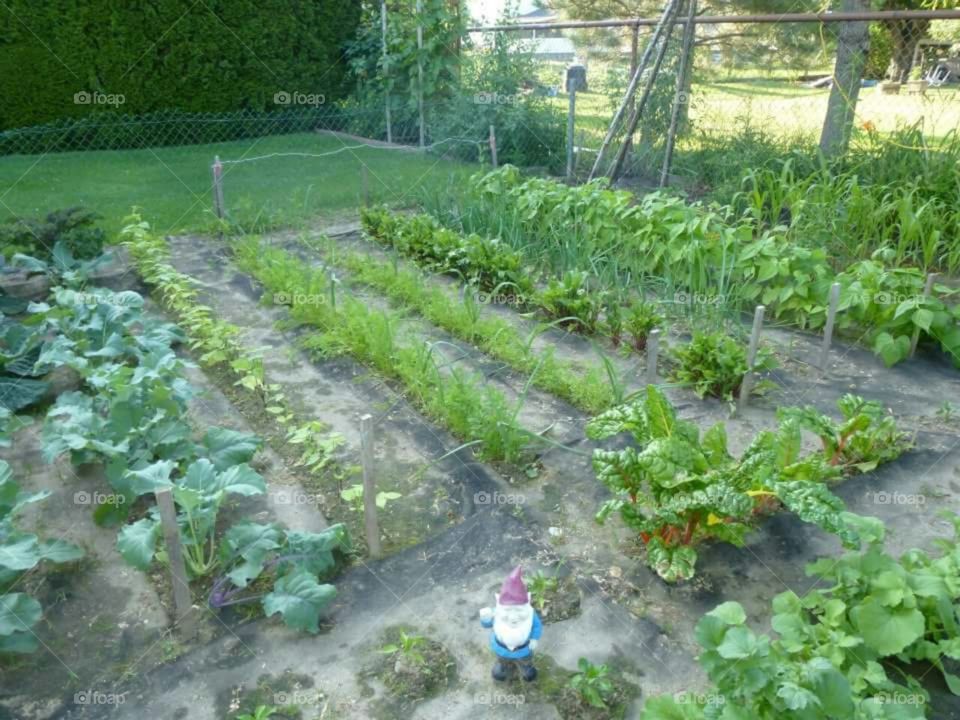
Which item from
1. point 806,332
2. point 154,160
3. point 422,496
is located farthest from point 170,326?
point 154,160

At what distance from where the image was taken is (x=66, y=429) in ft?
10.2

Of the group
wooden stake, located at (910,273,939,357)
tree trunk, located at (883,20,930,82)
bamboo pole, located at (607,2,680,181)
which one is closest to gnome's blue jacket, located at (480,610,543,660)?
wooden stake, located at (910,273,939,357)

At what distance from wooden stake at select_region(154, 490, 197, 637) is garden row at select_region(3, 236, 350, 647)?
5cm

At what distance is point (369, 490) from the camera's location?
2738 millimetres

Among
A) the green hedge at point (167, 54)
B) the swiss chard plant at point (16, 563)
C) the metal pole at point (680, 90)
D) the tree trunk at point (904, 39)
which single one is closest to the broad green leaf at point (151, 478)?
the swiss chard plant at point (16, 563)

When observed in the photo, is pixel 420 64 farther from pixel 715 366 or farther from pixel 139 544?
pixel 139 544

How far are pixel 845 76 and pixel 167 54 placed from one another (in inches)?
349

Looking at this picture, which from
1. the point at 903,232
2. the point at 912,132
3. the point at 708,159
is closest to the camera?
the point at 903,232

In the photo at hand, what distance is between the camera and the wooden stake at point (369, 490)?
2.68 metres

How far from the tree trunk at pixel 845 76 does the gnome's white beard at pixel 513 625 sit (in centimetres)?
643

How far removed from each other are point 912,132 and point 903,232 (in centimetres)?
170

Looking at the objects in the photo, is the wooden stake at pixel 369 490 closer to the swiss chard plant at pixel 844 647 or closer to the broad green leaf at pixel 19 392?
the swiss chard plant at pixel 844 647

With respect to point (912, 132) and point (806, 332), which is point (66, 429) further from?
point (912, 132)

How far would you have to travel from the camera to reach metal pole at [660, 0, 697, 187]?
725 centimetres
